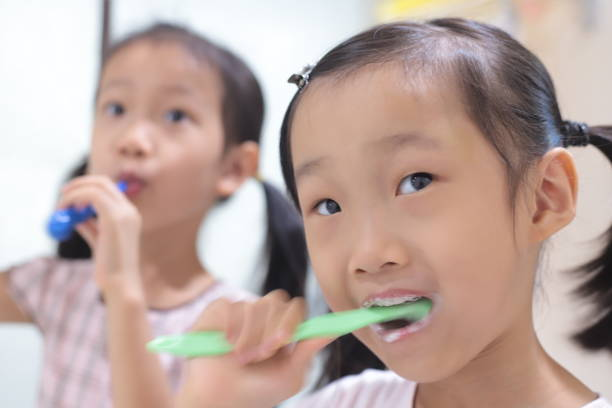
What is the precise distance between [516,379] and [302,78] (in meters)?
0.27

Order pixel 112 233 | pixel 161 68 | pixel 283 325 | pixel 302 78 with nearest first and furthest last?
pixel 283 325 < pixel 302 78 < pixel 112 233 < pixel 161 68

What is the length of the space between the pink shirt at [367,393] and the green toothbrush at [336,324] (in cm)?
16

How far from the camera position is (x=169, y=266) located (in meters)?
0.89

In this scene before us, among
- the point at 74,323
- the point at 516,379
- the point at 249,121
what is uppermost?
the point at 249,121

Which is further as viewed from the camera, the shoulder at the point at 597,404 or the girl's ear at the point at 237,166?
the girl's ear at the point at 237,166

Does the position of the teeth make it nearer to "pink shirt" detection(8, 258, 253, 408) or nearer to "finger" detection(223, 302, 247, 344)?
"finger" detection(223, 302, 247, 344)

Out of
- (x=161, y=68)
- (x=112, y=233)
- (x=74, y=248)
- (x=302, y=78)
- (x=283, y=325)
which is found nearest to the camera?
(x=283, y=325)

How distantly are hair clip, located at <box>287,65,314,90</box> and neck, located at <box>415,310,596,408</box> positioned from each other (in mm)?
236

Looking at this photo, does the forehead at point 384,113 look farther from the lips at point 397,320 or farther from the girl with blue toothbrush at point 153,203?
the girl with blue toothbrush at point 153,203

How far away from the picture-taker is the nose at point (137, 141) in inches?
31.1

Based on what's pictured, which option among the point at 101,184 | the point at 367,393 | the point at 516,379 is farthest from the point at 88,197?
the point at 516,379

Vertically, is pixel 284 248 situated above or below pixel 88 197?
below

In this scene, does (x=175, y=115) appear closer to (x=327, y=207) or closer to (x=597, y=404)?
(x=327, y=207)

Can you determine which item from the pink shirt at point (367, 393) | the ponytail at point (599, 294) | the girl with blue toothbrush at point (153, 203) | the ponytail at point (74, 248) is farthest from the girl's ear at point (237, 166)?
the ponytail at point (599, 294)
